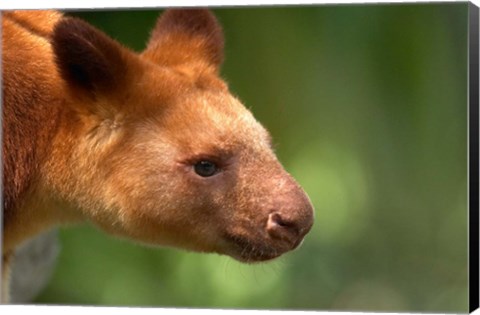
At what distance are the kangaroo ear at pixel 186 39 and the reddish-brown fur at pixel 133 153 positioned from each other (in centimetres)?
21

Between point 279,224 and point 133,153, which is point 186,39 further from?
point 279,224

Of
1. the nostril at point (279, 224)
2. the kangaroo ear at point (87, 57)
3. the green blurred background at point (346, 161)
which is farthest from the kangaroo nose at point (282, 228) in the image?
the green blurred background at point (346, 161)

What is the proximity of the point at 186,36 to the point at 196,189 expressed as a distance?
2.27 ft

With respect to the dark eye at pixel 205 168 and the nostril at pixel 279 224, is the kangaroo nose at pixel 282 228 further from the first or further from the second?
the dark eye at pixel 205 168

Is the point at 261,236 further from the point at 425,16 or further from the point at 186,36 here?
the point at 425,16

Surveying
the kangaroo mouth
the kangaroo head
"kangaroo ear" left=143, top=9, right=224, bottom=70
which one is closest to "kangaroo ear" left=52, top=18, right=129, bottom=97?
the kangaroo head

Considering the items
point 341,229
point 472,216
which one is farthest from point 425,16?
point 341,229

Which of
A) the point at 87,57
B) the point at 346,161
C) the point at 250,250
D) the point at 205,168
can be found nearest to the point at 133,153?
the point at 205,168

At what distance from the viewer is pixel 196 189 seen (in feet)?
14.7

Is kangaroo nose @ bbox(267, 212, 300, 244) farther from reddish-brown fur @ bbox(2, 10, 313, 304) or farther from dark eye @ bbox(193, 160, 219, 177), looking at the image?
dark eye @ bbox(193, 160, 219, 177)

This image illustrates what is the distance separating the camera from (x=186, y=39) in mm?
4855

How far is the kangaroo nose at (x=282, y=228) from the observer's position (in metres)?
4.36

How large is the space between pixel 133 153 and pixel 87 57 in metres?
0.38

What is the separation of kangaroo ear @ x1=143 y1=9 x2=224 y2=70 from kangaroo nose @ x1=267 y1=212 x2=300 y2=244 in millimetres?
754
